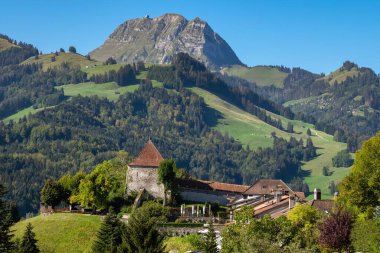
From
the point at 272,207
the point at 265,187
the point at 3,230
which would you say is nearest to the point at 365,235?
the point at 272,207

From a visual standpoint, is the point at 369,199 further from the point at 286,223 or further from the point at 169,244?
the point at 169,244

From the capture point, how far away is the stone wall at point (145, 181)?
109 metres

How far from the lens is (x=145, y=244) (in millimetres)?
55781

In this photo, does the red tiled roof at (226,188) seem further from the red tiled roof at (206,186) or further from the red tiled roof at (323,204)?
the red tiled roof at (323,204)

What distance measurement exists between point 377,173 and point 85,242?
38195 millimetres

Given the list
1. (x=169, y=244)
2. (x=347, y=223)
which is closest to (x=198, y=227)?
(x=169, y=244)

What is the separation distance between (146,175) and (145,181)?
0.95 metres

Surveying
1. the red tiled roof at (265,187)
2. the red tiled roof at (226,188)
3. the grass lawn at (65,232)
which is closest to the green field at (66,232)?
the grass lawn at (65,232)

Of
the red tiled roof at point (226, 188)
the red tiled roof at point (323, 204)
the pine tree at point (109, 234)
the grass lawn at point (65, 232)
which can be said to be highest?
the red tiled roof at point (226, 188)

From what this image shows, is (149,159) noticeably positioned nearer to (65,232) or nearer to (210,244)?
(65,232)

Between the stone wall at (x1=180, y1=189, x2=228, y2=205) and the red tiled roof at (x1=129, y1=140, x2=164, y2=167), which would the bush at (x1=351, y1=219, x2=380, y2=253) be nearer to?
the red tiled roof at (x1=129, y1=140, x2=164, y2=167)

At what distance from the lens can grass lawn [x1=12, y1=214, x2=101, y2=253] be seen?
9169 cm

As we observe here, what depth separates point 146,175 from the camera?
110812 millimetres

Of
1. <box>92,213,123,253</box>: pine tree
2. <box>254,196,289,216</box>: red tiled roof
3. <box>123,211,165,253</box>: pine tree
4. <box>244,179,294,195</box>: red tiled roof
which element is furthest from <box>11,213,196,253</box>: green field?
<box>244,179,294,195</box>: red tiled roof
